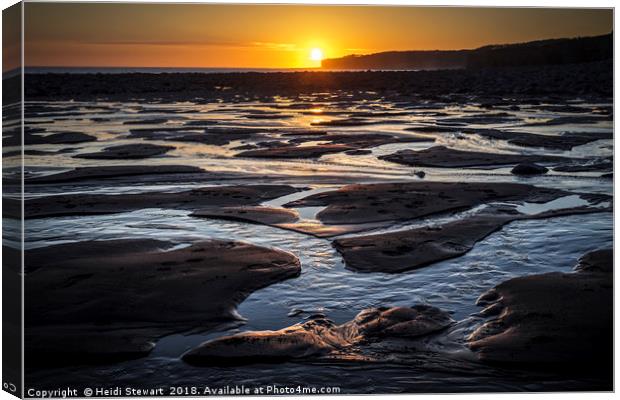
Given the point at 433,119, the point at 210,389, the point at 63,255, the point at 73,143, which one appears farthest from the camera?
the point at 433,119

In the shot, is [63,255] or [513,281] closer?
[513,281]

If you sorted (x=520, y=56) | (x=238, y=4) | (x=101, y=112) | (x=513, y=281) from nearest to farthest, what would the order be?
1. (x=238, y=4)
2. (x=513, y=281)
3. (x=520, y=56)
4. (x=101, y=112)

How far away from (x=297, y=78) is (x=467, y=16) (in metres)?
28.9

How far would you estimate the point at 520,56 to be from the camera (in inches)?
410

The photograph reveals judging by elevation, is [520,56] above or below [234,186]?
above

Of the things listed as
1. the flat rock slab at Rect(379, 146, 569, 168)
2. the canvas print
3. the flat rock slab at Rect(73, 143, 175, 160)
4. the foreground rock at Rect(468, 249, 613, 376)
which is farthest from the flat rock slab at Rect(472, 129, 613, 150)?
the foreground rock at Rect(468, 249, 613, 376)

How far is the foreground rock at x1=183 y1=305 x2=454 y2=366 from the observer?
4684mm

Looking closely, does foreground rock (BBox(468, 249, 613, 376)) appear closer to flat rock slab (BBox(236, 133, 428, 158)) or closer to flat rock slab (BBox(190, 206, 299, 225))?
flat rock slab (BBox(190, 206, 299, 225))

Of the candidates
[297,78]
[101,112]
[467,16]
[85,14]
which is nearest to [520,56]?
[467,16]

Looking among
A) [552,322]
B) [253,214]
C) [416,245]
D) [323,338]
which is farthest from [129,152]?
[552,322]

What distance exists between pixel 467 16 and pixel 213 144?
8.79 meters

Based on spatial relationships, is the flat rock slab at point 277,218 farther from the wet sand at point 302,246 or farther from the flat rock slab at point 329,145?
the flat rock slab at point 329,145

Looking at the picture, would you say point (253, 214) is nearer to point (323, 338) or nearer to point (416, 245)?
point (416, 245)

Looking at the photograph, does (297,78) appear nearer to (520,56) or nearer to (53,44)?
(520,56)
